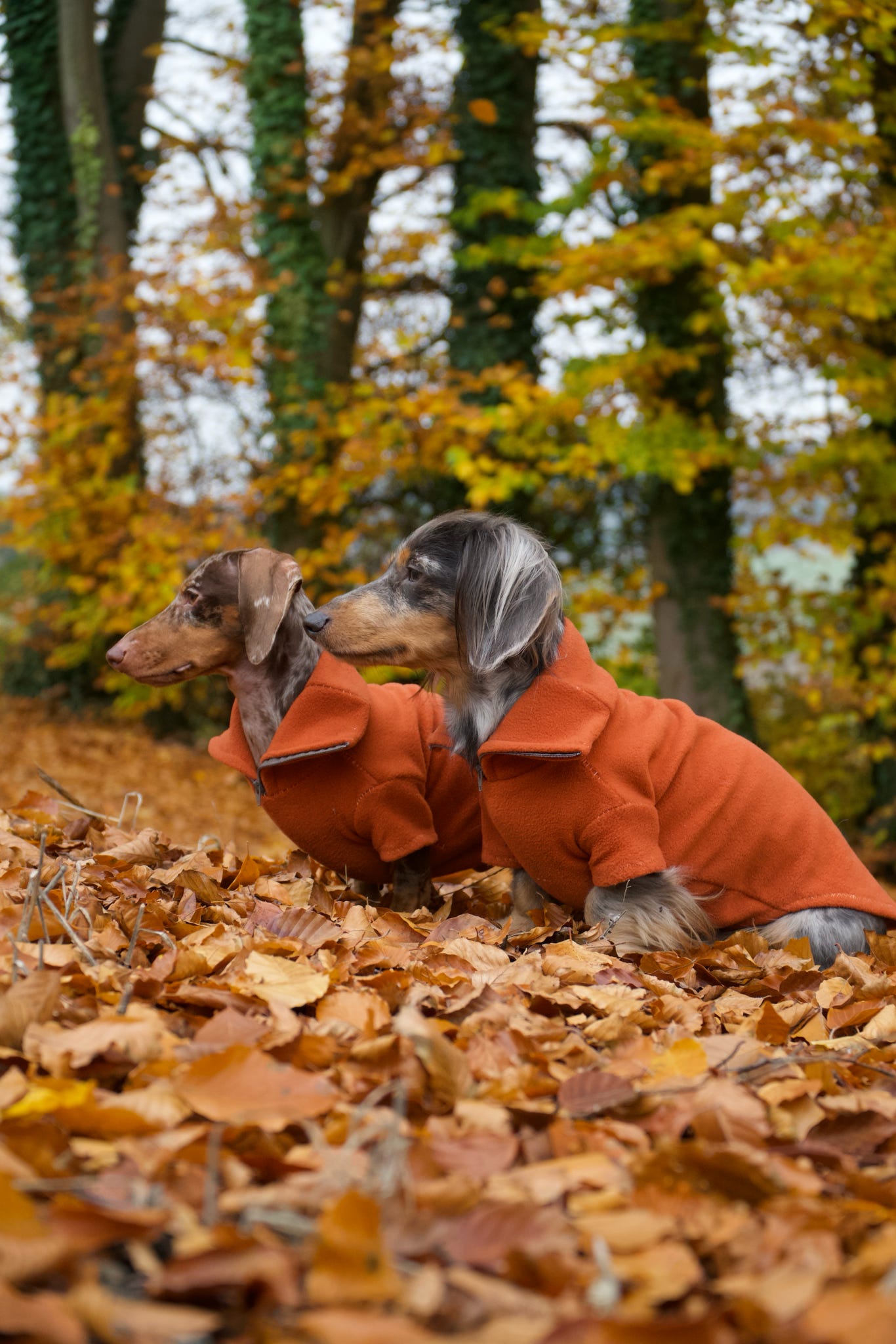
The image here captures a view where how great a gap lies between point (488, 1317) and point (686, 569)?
9.42 metres

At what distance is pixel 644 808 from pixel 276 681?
1596mm

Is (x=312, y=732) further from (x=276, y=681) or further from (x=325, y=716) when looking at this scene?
(x=276, y=681)

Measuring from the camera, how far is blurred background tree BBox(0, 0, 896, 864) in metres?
8.69

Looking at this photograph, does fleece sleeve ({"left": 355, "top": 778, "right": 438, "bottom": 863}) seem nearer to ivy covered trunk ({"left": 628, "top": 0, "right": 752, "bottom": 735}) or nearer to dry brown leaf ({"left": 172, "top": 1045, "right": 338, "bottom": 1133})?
dry brown leaf ({"left": 172, "top": 1045, "right": 338, "bottom": 1133})

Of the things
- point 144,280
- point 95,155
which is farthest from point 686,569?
point 95,155

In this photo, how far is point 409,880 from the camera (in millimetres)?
4336

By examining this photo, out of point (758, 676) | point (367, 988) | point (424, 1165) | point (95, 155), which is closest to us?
point (424, 1165)

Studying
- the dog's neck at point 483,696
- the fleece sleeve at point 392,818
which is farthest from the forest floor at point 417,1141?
the dog's neck at point 483,696

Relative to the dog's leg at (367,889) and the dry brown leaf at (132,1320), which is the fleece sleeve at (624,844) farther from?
the dry brown leaf at (132,1320)

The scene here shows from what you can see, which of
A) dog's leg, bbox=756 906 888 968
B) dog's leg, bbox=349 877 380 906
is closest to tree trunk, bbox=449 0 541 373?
dog's leg, bbox=349 877 380 906

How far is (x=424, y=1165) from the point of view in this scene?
1693 millimetres

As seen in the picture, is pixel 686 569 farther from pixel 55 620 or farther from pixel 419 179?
pixel 55 620

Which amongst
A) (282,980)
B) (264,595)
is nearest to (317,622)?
(264,595)

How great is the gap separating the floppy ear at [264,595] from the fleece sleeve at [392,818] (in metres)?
0.70
